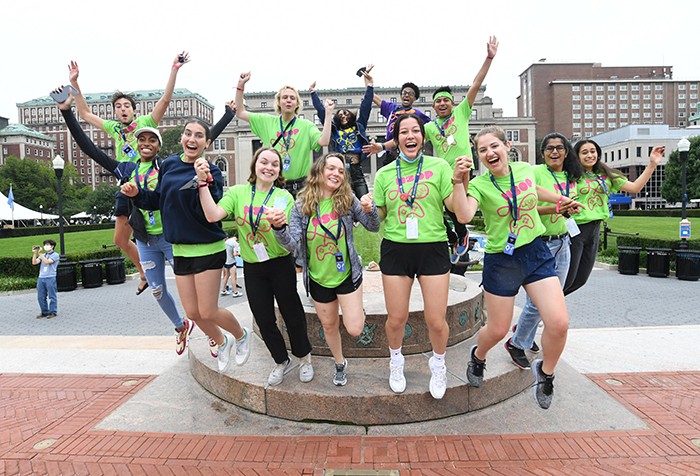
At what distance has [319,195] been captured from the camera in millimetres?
3934

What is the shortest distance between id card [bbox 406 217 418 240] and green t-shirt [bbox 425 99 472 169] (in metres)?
1.84

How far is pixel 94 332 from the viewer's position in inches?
342

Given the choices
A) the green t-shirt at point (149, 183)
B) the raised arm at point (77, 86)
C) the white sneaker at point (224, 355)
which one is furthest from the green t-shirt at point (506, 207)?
the raised arm at point (77, 86)

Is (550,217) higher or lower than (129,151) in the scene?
lower

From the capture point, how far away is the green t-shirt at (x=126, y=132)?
16.2 feet

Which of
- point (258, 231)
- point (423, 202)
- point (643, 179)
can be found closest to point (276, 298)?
point (258, 231)

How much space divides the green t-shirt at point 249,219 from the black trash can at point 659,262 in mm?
14682


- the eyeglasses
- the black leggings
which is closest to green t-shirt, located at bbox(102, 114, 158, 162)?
the black leggings

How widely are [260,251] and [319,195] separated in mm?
743

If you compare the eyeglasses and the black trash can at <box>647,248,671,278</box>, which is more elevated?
the eyeglasses

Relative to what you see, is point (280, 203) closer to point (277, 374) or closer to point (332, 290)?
point (332, 290)

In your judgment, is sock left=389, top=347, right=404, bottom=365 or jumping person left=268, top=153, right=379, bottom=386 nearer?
jumping person left=268, top=153, right=379, bottom=386

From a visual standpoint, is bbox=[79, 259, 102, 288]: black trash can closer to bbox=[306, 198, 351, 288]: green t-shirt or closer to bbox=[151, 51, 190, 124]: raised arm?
bbox=[151, 51, 190, 124]: raised arm

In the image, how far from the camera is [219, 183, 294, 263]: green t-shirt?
3893 mm
